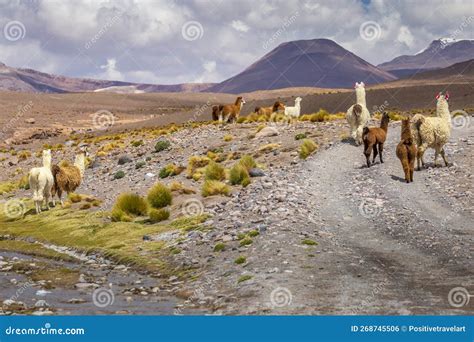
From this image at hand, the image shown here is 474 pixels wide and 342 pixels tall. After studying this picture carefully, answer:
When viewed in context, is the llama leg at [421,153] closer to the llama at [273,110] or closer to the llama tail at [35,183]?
the llama tail at [35,183]

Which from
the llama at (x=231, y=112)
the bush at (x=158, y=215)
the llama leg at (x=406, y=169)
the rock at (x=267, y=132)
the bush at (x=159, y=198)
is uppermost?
the llama at (x=231, y=112)

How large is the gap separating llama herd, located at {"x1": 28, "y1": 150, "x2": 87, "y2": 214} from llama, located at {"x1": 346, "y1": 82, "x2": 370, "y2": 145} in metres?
12.2

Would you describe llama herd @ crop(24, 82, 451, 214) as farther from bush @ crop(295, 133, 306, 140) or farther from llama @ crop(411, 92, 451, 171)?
bush @ crop(295, 133, 306, 140)

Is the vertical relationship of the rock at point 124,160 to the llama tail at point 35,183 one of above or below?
above

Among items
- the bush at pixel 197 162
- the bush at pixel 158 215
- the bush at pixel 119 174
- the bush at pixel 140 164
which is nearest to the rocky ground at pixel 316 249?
the bush at pixel 158 215

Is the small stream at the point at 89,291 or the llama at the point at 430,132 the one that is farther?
the llama at the point at 430,132

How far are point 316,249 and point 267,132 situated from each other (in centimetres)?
1958

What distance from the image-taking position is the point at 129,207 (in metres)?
21.7

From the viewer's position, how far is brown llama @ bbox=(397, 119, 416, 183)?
19.0 m

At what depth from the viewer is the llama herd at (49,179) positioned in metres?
23.3

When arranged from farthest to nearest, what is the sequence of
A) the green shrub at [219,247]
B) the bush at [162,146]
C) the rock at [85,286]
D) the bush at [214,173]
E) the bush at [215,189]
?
the bush at [162,146], the bush at [214,173], the bush at [215,189], the green shrub at [219,247], the rock at [85,286]

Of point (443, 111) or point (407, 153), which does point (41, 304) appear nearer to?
point (407, 153)

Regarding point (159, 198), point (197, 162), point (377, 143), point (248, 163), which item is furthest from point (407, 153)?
point (197, 162)

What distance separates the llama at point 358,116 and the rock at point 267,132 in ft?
23.2
